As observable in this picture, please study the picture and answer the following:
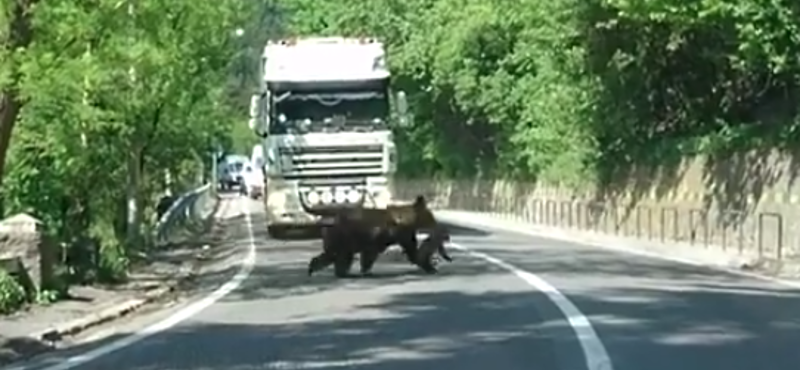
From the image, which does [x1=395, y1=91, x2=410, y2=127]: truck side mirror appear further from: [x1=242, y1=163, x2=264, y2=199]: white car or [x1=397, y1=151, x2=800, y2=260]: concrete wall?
[x1=242, y1=163, x2=264, y2=199]: white car

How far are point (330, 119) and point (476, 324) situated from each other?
20.3 metres

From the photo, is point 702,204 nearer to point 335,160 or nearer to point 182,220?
point 335,160

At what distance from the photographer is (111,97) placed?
32.4m

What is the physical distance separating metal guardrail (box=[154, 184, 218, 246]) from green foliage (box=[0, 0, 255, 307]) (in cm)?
113

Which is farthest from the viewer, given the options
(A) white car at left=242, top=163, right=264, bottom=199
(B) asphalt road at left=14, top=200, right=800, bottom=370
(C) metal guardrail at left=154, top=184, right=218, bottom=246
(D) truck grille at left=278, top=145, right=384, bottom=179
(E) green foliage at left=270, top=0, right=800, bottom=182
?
(A) white car at left=242, top=163, right=264, bottom=199

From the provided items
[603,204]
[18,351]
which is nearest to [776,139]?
[603,204]

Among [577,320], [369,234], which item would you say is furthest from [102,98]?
[577,320]

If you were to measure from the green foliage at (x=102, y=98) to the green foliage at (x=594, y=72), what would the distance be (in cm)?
904

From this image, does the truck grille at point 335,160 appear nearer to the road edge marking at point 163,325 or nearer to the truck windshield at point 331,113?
the truck windshield at point 331,113

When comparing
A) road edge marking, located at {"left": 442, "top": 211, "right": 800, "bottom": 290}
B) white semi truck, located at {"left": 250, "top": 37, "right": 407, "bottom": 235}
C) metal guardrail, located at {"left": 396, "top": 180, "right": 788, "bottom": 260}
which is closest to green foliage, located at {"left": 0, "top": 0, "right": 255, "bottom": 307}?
white semi truck, located at {"left": 250, "top": 37, "right": 407, "bottom": 235}

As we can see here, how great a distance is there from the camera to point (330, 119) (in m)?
40.1

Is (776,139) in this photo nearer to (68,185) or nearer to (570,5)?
(570,5)

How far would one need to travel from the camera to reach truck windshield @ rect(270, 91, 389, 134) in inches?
1566

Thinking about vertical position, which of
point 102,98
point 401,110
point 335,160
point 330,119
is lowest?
point 335,160
